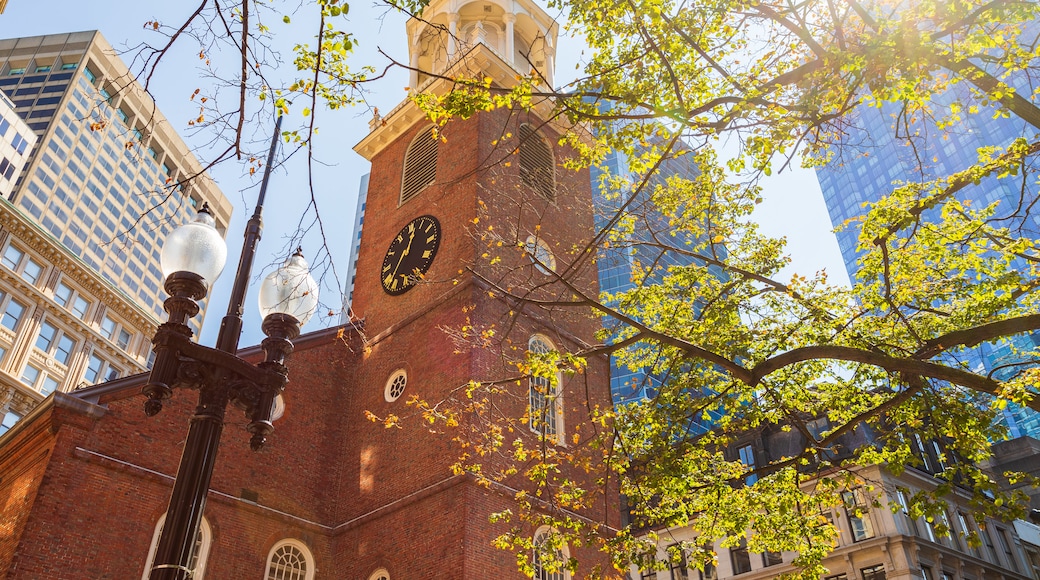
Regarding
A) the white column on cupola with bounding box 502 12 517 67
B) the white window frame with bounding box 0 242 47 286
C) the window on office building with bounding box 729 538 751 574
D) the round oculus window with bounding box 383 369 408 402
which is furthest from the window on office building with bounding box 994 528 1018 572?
the white window frame with bounding box 0 242 47 286

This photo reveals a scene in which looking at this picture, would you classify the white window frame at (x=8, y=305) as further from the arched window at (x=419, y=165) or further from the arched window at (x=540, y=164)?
the arched window at (x=540, y=164)

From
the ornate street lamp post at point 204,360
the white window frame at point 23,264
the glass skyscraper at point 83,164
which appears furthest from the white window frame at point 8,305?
the ornate street lamp post at point 204,360

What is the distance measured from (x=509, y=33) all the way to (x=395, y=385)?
12.6 meters

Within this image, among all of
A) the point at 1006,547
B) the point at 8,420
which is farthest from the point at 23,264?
the point at 1006,547

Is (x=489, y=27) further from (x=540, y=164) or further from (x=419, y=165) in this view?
(x=419, y=165)

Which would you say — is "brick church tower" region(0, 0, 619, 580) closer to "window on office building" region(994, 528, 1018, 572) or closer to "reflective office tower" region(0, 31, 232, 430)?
"reflective office tower" region(0, 31, 232, 430)

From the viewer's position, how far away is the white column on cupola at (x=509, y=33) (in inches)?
971

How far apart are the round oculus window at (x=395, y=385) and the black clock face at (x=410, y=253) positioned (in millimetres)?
2314

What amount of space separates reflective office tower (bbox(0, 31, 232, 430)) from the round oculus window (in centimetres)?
1985

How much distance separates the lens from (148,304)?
3063 inches

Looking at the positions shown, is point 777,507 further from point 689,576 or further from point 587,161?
point 689,576

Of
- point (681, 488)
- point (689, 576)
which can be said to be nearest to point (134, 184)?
point (689, 576)

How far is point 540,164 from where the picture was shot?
73.9 ft

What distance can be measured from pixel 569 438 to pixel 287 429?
6045mm
